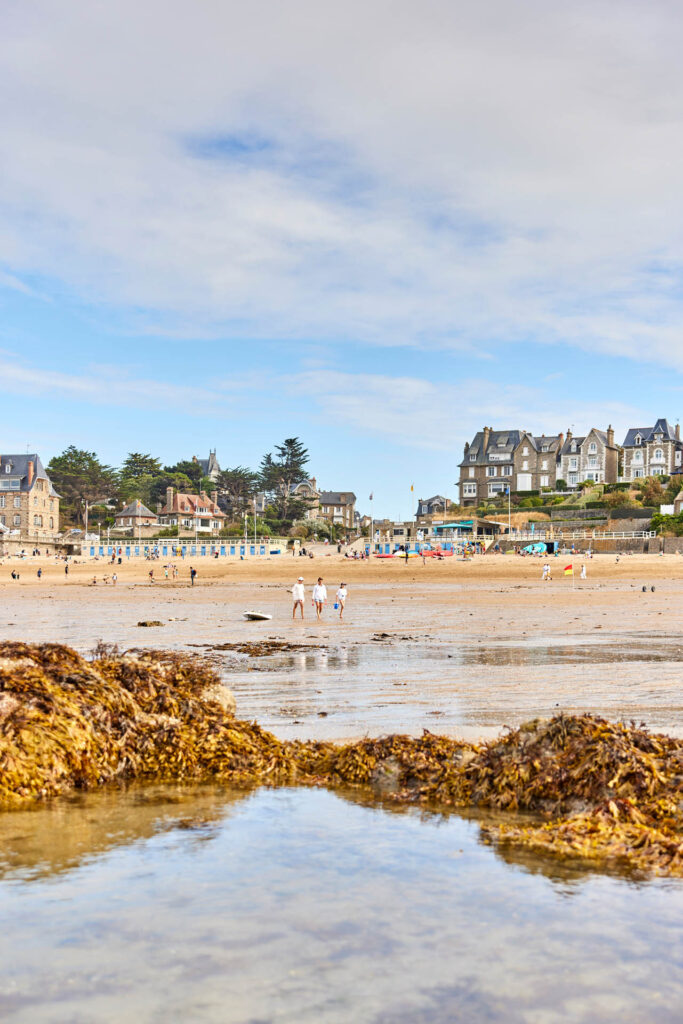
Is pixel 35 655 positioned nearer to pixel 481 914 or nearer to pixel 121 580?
pixel 481 914

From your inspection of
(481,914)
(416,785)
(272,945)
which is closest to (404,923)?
(481,914)

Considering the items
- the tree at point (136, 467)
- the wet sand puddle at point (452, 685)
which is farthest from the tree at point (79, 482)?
the wet sand puddle at point (452, 685)

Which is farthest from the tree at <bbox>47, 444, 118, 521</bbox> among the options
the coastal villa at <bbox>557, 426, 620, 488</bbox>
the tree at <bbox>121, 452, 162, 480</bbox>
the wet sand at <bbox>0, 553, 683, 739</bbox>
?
the wet sand at <bbox>0, 553, 683, 739</bbox>

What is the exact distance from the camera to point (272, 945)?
4.21 metres

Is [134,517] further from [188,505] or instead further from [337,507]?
[337,507]

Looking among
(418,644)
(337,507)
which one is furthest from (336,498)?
(418,644)

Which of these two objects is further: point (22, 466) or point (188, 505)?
point (188, 505)

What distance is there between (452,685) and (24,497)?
342 ft

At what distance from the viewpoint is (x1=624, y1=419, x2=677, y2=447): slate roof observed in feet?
376

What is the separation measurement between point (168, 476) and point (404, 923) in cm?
13288

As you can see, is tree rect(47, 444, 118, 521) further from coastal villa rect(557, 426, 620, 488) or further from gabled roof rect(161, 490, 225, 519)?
coastal villa rect(557, 426, 620, 488)

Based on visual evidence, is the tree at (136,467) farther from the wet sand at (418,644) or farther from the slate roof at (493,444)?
the wet sand at (418,644)

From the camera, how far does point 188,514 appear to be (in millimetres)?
127125

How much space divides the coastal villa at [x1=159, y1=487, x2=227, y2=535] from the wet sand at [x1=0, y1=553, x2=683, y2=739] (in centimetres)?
7873
